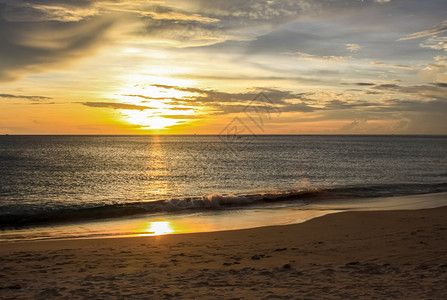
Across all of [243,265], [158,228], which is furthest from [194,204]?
[243,265]

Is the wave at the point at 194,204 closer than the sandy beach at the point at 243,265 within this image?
No

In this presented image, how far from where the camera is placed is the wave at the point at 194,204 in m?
20.2

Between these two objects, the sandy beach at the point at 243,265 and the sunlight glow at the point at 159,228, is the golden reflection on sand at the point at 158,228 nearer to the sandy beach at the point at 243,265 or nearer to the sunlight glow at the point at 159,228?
the sunlight glow at the point at 159,228

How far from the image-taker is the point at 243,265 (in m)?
9.34

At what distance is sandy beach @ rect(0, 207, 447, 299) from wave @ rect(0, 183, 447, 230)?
782cm

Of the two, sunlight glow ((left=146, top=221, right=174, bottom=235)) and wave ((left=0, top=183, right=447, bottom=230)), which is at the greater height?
sunlight glow ((left=146, top=221, right=174, bottom=235))

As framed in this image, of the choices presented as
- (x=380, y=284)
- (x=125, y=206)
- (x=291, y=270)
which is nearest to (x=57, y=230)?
(x=125, y=206)

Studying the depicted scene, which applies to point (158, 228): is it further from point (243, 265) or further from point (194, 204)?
point (194, 204)

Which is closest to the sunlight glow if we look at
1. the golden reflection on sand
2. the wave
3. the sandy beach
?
the golden reflection on sand

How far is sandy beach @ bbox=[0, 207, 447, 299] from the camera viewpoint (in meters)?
7.18

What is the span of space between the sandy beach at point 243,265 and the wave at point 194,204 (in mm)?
7820

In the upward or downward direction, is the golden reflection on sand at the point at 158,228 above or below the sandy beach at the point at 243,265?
below

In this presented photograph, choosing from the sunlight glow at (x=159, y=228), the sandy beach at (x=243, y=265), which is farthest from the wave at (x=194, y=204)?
the sandy beach at (x=243, y=265)

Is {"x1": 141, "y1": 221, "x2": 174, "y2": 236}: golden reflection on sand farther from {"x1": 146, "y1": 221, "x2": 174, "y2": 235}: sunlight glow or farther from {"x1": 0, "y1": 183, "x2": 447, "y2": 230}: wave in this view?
{"x1": 0, "y1": 183, "x2": 447, "y2": 230}: wave
